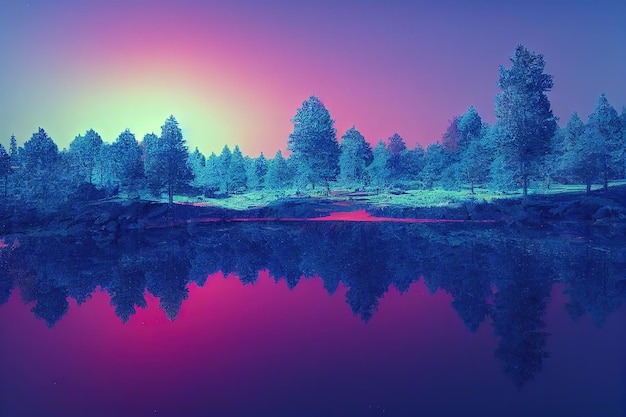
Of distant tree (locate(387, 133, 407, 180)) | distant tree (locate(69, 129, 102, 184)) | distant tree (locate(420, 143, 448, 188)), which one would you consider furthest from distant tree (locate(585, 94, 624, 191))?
distant tree (locate(69, 129, 102, 184))

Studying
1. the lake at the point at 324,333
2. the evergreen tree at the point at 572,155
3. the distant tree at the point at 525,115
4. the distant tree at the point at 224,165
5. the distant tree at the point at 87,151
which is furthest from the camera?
the distant tree at the point at 224,165

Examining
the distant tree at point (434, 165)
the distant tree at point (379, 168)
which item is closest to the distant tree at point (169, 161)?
the distant tree at point (379, 168)

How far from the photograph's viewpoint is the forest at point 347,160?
23500 mm

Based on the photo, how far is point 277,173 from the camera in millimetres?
30672

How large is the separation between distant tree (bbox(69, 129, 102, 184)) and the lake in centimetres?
1596

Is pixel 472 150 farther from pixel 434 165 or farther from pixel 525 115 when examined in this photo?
pixel 525 115

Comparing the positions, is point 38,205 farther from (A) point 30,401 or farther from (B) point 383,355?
(B) point 383,355

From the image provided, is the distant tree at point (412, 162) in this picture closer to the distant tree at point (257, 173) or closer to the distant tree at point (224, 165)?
the distant tree at point (257, 173)

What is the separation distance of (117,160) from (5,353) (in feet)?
79.3

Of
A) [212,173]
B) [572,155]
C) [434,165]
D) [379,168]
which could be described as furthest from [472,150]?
[212,173]

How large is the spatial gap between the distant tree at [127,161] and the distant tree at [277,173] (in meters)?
9.67

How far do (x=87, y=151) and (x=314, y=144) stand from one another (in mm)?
17941

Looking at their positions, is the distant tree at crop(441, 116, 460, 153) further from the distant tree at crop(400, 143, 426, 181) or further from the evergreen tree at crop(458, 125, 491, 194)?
the distant tree at crop(400, 143, 426, 181)

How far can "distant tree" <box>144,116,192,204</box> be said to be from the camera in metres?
27.9
